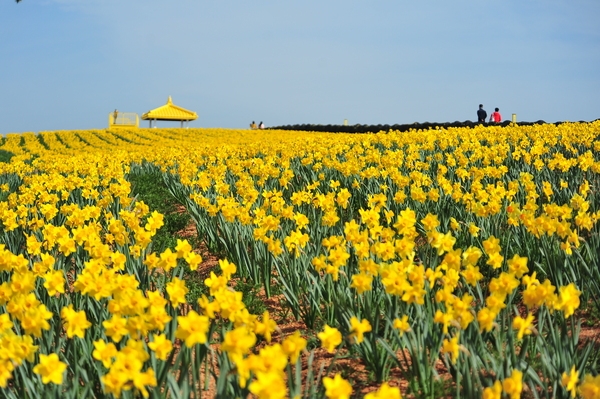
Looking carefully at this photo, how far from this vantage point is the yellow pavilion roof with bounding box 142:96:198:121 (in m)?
49.6

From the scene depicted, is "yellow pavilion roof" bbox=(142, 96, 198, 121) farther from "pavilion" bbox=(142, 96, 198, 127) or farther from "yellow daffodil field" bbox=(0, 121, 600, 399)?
"yellow daffodil field" bbox=(0, 121, 600, 399)

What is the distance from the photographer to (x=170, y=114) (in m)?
50.3

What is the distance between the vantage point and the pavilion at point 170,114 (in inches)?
1950

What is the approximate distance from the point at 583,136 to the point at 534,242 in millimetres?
7588

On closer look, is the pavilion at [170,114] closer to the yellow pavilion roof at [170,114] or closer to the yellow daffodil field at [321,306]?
the yellow pavilion roof at [170,114]

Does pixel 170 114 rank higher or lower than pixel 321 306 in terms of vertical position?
higher

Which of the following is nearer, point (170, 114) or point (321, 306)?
point (321, 306)

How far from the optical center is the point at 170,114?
165 ft

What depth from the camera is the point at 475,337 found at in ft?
10.5

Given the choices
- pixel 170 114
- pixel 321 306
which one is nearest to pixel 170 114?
pixel 170 114

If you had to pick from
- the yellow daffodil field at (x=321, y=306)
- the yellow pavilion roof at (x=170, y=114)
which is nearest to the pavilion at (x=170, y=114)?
the yellow pavilion roof at (x=170, y=114)

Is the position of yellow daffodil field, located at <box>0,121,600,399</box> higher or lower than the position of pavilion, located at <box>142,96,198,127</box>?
lower

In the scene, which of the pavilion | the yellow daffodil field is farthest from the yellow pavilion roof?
the yellow daffodil field

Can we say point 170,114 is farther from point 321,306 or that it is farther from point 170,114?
point 321,306
